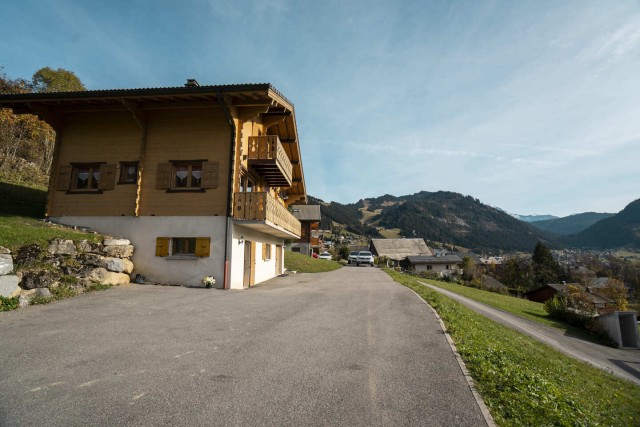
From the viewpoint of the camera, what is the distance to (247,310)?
983 cm

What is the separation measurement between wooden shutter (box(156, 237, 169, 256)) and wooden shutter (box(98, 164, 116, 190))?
11.7 ft

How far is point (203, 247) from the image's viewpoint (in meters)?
14.4

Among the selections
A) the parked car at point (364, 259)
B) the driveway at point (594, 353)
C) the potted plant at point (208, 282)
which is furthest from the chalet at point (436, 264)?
the potted plant at point (208, 282)

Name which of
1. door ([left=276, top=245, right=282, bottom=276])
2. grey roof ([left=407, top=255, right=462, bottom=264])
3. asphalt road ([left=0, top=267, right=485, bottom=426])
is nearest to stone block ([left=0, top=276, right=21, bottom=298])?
asphalt road ([left=0, top=267, right=485, bottom=426])

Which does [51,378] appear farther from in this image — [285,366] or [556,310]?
[556,310]

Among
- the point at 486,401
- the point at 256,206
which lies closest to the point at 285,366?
the point at 486,401

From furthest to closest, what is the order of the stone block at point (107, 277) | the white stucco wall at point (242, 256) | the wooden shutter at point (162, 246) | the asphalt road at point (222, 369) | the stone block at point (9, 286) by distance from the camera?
the white stucco wall at point (242, 256)
the wooden shutter at point (162, 246)
the stone block at point (107, 277)
the stone block at point (9, 286)
the asphalt road at point (222, 369)

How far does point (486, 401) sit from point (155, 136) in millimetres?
16311

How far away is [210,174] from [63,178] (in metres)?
7.30

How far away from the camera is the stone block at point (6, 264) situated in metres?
8.68

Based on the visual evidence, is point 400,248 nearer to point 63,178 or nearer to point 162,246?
point 162,246

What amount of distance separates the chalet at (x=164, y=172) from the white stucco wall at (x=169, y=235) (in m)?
0.04

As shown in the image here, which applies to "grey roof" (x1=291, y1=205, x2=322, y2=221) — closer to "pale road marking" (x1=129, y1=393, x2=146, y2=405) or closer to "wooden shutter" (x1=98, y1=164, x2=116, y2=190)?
"wooden shutter" (x1=98, y1=164, x2=116, y2=190)

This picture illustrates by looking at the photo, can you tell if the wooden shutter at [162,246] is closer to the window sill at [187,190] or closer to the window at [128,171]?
the window sill at [187,190]
